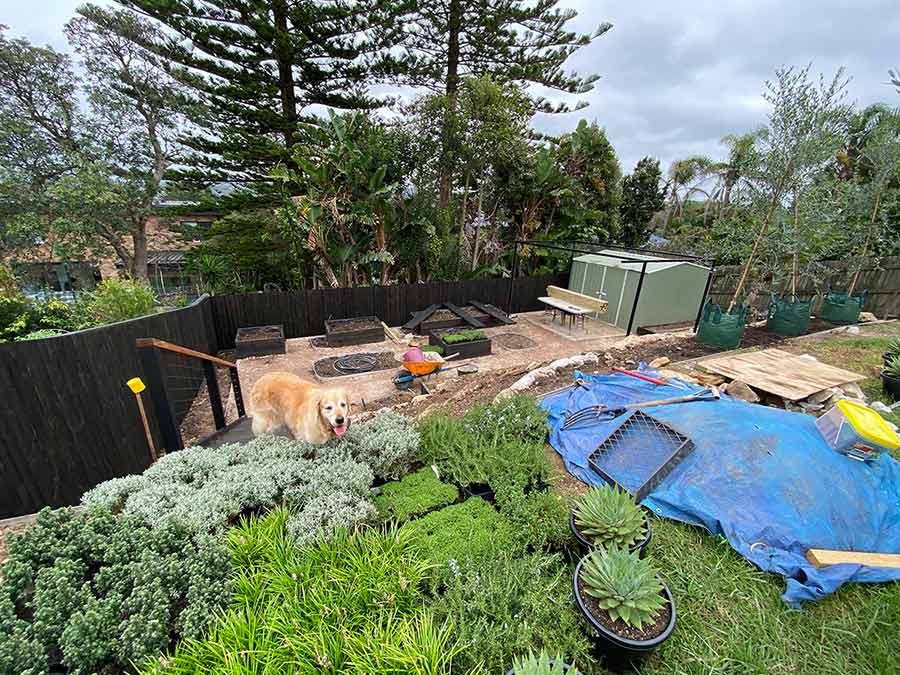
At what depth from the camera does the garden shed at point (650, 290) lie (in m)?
10.2

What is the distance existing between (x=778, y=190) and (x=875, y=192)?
421 cm

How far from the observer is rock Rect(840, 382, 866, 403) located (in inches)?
202

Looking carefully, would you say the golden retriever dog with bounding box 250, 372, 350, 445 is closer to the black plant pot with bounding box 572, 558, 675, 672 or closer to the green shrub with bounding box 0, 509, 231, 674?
the green shrub with bounding box 0, 509, 231, 674

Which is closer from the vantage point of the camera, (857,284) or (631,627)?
(631,627)

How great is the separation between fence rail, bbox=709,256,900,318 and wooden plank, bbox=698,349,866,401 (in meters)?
6.28

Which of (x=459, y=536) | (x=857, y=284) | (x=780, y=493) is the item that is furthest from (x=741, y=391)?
(x=857, y=284)

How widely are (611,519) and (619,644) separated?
28.1 inches

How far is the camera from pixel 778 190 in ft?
26.3

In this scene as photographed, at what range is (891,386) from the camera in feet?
17.7

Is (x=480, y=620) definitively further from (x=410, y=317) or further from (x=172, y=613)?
(x=410, y=317)

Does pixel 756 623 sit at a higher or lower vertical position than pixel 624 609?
lower

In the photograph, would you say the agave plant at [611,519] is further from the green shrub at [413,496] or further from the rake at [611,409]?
the rake at [611,409]

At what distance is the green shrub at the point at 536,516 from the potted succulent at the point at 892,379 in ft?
20.3

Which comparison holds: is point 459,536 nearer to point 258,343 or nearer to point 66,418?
point 66,418
